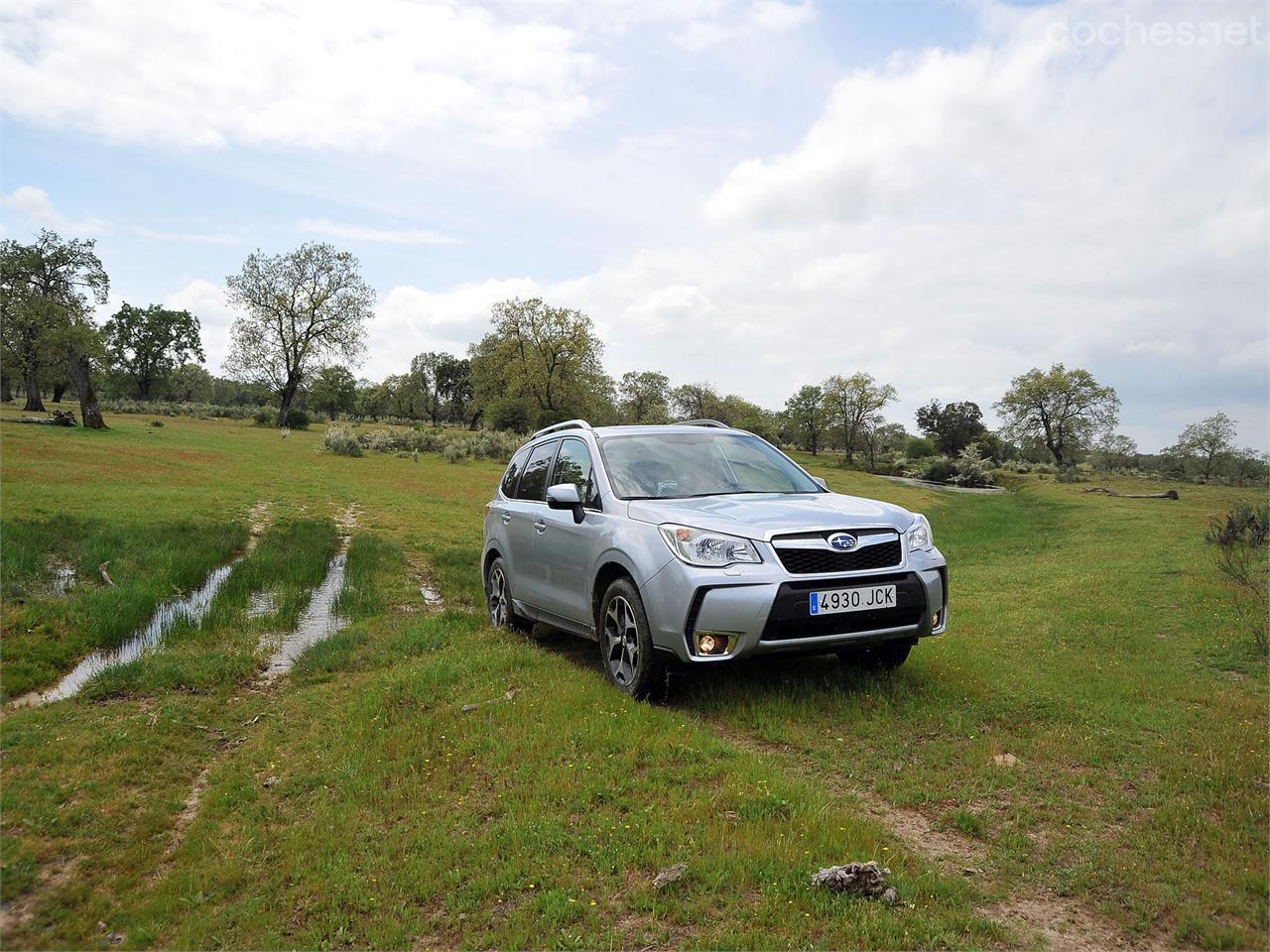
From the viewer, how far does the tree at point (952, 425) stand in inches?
2837

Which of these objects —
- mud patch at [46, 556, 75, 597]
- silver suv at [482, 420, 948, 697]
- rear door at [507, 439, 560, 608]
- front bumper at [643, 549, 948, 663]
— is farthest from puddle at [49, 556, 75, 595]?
front bumper at [643, 549, 948, 663]

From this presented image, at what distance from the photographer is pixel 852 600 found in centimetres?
539

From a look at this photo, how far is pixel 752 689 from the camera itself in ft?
19.9

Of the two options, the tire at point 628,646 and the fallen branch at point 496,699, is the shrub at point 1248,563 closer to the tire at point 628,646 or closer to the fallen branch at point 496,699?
the tire at point 628,646

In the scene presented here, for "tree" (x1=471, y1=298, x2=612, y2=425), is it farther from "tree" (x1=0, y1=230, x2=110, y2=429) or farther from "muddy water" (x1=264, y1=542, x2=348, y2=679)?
"muddy water" (x1=264, y1=542, x2=348, y2=679)

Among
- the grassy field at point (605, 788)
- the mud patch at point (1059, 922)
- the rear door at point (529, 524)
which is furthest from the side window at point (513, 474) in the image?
the mud patch at point (1059, 922)

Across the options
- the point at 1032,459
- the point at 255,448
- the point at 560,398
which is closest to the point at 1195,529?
the point at 255,448

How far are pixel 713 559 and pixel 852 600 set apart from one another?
37.7 inches

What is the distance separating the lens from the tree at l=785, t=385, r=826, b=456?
76.2 metres

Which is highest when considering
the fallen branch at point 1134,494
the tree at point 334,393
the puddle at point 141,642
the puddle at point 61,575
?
the tree at point 334,393

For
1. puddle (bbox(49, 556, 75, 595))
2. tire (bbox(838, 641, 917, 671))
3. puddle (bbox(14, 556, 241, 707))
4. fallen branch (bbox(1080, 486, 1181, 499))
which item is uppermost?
fallen branch (bbox(1080, 486, 1181, 499))

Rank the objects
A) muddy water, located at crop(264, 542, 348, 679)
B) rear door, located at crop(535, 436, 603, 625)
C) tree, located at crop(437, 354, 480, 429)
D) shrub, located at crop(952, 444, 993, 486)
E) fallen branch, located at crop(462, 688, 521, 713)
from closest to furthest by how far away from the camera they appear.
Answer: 1. fallen branch, located at crop(462, 688, 521, 713)
2. rear door, located at crop(535, 436, 603, 625)
3. muddy water, located at crop(264, 542, 348, 679)
4. shrub, located at crop(952, 444, 993, 486)
5. tree, located at crop(437, 354, 480, 429)

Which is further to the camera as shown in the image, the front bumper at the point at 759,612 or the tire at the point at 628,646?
the tire at the point at 628,646

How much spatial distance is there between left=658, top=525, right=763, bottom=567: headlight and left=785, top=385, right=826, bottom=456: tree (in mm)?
70232
